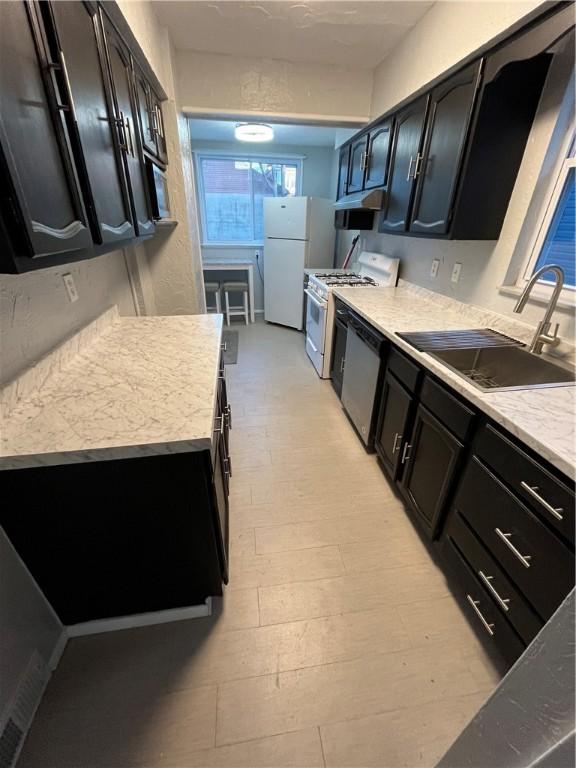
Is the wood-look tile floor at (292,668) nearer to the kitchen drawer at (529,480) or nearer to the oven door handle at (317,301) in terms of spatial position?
the kitchen drawer at (529,480)

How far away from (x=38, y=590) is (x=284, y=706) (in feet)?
2.97

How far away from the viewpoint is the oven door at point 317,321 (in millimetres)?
2926

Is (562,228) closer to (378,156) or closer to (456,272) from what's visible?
(456,272)

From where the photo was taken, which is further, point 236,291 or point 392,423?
point 236,291

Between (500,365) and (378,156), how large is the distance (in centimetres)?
189

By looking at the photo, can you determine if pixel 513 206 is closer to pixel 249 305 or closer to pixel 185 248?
pixel 185 248

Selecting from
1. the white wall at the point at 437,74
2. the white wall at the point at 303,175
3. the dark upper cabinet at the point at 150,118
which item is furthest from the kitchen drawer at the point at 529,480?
the white wall at the point at 303,175

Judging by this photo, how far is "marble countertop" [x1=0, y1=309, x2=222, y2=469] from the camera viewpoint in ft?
2.76

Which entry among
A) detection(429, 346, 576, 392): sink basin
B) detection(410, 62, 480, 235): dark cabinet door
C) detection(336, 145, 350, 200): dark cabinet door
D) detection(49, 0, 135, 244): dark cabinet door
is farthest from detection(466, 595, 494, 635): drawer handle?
detection(336, 145, 350, 200): dark cabinet door

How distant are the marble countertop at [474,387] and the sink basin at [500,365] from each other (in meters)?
0.16

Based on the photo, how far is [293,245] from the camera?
404cm

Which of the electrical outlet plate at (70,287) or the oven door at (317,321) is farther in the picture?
the oven door at (317,321)

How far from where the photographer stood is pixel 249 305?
4746mm

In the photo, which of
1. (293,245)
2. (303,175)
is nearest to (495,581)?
(293,245)
